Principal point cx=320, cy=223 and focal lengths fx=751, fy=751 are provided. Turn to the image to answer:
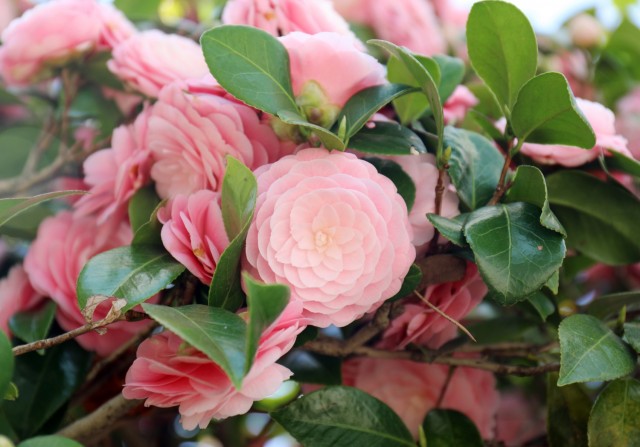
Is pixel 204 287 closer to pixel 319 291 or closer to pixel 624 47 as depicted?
pixel 319 291

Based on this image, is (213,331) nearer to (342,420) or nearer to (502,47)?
(342,420)

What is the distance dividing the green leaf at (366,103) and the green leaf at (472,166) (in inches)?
2.5

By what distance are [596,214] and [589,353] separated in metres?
0.15

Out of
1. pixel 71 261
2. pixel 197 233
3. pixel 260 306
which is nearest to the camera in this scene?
pixel 260 306

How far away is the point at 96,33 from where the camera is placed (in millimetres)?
688

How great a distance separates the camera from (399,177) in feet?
1.83

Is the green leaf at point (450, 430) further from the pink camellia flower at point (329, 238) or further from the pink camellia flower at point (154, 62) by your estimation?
the pink camellia flower at point (154, 62)

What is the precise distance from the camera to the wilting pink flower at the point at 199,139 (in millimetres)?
546

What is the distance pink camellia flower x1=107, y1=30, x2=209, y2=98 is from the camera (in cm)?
62

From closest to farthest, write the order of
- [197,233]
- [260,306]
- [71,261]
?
[260,306], [197,233], [71,261]

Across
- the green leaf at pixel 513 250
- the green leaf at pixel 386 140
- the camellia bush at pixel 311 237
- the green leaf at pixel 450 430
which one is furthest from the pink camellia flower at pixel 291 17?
the green leaf at pixel 450 430

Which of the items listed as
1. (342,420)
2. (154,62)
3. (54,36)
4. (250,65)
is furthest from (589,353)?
(54,36)

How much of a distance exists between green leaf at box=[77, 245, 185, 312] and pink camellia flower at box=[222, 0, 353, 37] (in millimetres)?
223

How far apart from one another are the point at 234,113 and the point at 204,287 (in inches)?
5.1
